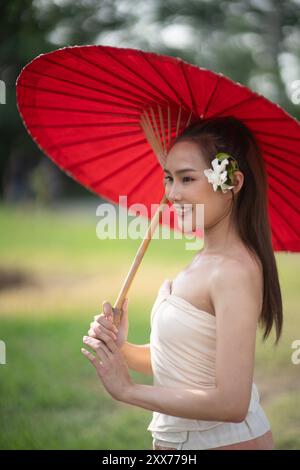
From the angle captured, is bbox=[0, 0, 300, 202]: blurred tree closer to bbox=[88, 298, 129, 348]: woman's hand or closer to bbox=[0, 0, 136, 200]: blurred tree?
bbox=[0, 0, 136, 200]: blurred tree

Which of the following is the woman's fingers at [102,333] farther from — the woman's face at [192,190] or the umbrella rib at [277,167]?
the umbrella rib at [277,167]

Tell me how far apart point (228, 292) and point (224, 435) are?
477 millimetres

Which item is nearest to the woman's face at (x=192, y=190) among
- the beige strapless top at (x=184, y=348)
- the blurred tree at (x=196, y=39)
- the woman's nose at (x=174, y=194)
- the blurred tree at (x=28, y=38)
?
the woman's nose at (x=174, y=194)

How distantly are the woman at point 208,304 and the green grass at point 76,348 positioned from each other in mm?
1776

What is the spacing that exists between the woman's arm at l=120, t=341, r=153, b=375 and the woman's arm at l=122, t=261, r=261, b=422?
1.21ft

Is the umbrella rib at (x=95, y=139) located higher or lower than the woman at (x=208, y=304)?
higher

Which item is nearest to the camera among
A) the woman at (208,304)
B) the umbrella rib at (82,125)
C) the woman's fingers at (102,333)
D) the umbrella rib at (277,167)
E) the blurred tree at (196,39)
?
the woman at (208,304)

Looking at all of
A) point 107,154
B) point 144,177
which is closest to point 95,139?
point 107,154

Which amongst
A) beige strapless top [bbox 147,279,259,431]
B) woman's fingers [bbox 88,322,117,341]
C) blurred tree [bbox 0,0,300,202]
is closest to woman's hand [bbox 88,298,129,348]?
woman's fingers [bbox 88,322,117,341]

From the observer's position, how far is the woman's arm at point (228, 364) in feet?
5.54

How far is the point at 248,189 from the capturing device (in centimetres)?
195

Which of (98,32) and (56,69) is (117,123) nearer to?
(56,69)

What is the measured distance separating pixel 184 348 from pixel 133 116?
0.85 metres

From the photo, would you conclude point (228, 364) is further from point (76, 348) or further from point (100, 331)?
point (76, 348)
